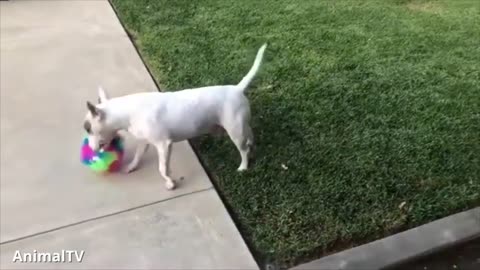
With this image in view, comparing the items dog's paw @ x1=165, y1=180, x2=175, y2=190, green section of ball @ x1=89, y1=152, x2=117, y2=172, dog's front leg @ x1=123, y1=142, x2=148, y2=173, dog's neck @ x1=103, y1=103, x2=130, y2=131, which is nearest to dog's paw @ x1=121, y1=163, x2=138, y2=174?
dog's front leg @ x1=123, y1=142, x2=148, y2=173

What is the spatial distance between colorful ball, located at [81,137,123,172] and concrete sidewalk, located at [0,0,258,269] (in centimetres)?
7

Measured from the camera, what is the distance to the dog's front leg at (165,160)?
9.96 feet

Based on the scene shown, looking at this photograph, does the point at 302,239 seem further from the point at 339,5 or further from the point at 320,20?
the point at 339,5

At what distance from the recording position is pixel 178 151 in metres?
3.44

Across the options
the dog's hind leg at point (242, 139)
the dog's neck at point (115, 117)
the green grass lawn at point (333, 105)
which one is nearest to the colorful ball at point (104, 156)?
the dog's neck at point (115, 117)

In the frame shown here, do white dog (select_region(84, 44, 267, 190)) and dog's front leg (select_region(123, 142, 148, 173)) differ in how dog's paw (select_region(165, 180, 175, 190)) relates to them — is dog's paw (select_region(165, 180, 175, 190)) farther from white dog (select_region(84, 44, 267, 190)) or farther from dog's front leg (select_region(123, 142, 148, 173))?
dog's front leg (select_region(123, 142, 148, 173))

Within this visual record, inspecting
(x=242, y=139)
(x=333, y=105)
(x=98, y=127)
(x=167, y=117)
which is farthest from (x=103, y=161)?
(x=333, y=105)

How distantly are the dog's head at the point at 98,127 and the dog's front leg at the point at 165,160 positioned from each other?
237 mm

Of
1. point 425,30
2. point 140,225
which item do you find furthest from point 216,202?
point 425,30

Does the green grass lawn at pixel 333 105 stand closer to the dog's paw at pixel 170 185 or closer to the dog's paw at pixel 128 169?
the dog's paw at pixel 170 185

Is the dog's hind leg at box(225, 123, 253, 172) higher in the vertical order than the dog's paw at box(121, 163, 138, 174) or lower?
higher

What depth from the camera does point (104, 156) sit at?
125 inches

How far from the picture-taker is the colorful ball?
3182 millimetres

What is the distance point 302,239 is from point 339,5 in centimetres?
266
